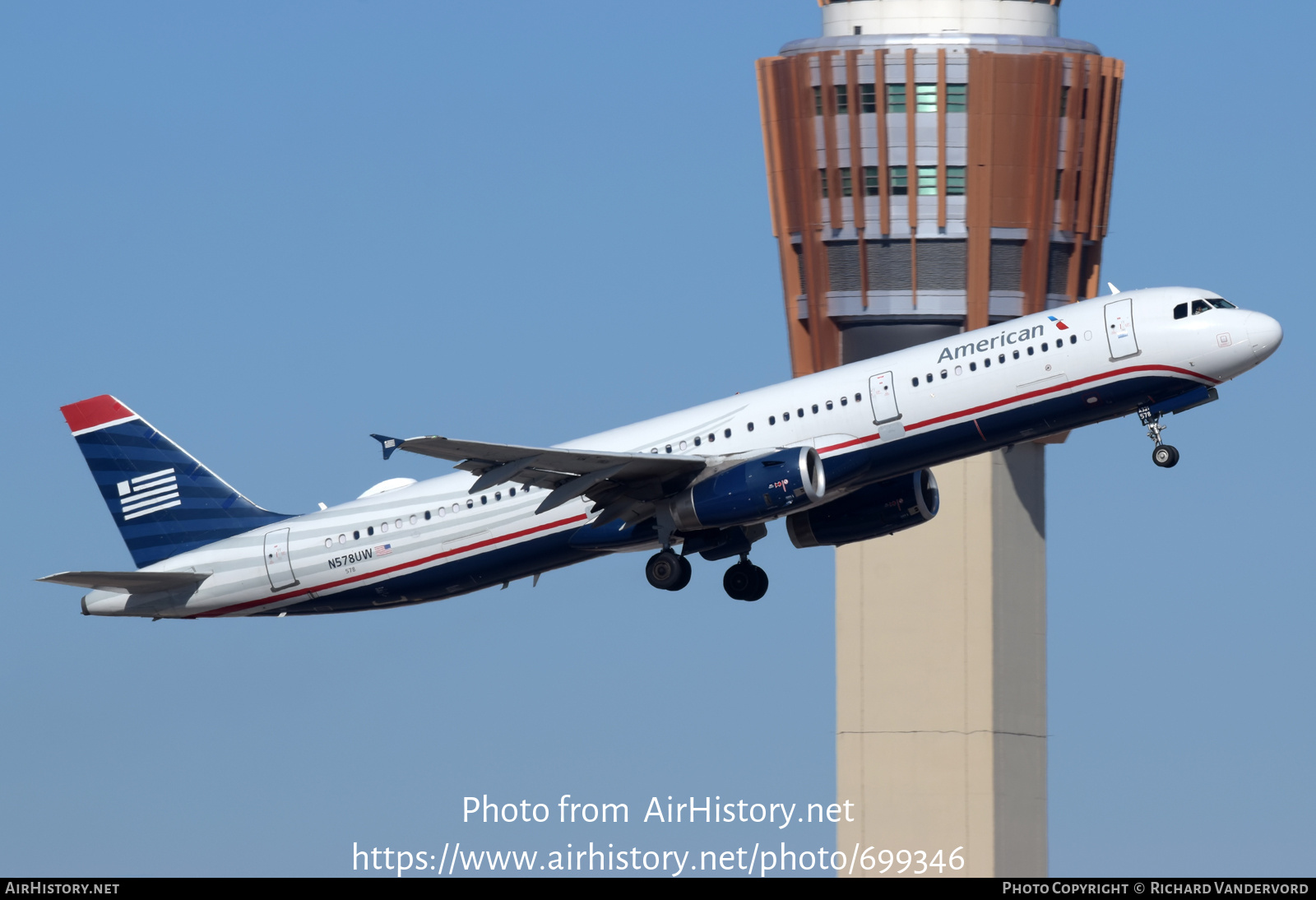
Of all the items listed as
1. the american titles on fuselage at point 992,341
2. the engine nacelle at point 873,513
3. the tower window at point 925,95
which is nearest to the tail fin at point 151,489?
the engine nacelle at point 873,513

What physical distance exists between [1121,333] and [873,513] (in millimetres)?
8952

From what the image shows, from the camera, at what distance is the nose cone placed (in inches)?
2406

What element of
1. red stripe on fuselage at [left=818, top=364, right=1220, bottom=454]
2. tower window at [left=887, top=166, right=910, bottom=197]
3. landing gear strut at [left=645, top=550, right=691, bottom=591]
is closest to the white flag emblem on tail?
landing gear strut at [left=645, top=550, right=691, bottom=591]

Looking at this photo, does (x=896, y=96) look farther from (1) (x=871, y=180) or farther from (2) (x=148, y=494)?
(2) (x=148, y=494)

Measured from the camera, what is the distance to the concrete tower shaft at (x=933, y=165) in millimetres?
93750

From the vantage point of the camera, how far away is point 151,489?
70.8 m

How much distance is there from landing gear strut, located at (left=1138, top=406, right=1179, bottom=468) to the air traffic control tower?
3038cm

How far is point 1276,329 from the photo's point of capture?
202 feet

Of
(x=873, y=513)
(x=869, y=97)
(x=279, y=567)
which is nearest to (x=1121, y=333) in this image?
(x=873, y=513)

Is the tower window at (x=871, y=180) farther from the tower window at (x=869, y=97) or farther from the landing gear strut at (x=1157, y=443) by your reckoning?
the landing gear strut at (x=1157, y=443)

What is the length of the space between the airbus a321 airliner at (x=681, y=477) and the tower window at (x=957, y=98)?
29930mm

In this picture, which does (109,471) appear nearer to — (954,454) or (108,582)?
(108,582)

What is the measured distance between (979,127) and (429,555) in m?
35.9

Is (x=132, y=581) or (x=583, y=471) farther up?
(x=583, y=471)
